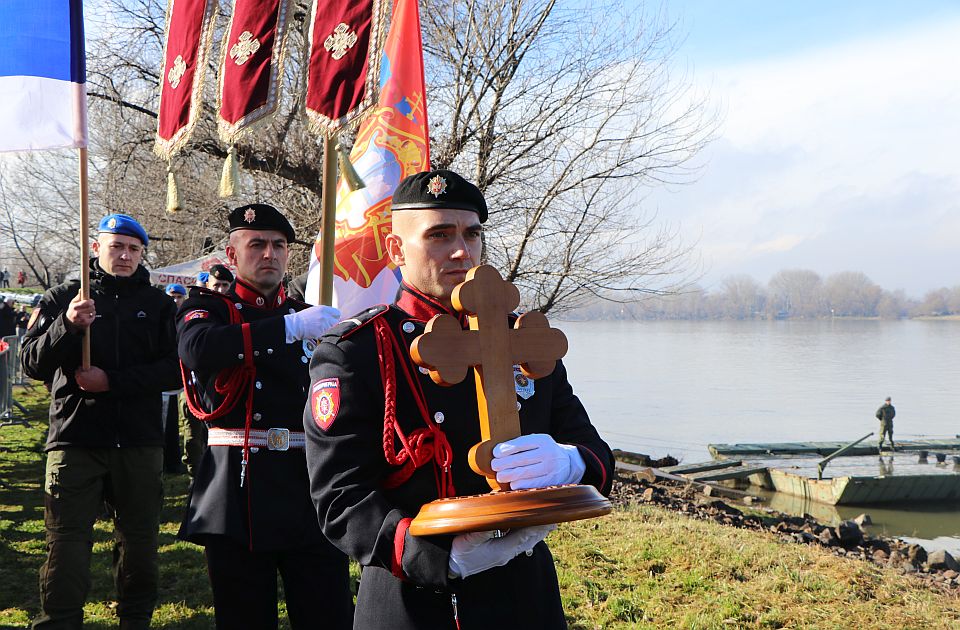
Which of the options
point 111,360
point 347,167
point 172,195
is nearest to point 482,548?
point 347,167

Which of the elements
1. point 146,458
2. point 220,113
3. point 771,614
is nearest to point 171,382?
point 146,458

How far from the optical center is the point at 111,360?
191 inches

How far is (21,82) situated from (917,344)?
104976mm

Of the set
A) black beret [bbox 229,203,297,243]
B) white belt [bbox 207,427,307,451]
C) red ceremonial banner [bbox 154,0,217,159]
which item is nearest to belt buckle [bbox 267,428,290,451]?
white belt [bbox 207,427,307,451]

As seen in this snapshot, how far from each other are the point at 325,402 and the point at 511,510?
0.69 m

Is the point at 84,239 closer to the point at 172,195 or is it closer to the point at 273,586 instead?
the point at 172,195

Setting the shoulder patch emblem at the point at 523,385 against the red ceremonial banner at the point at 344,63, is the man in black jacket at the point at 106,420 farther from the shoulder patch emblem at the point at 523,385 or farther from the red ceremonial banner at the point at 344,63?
the shoulder patch emblem at the point at 523,385

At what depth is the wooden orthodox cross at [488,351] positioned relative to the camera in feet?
5.84

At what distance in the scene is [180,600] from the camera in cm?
582

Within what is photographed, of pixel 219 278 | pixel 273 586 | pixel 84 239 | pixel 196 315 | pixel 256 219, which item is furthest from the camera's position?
pixel 219 278

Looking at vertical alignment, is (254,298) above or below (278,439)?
above

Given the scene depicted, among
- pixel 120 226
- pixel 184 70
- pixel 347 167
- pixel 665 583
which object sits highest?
pixel 184 70

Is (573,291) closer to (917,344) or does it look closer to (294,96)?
(294,96)

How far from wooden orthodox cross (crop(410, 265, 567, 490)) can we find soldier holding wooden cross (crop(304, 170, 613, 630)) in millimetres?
187
